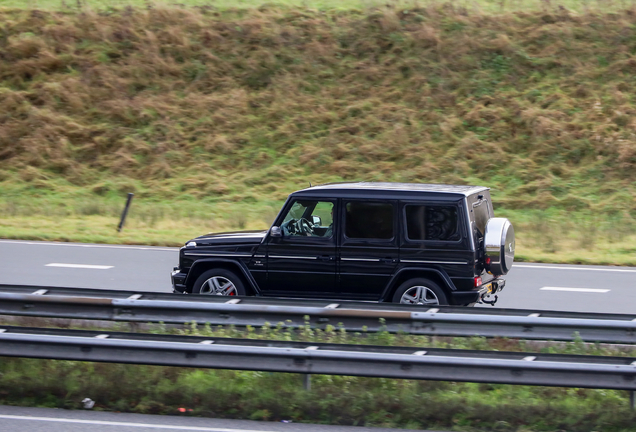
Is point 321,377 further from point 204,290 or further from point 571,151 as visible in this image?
point 571,151

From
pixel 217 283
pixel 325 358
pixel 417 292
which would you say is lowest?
pixel 325 358

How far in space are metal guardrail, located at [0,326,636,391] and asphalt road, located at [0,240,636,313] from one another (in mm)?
5292

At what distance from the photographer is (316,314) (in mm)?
7492

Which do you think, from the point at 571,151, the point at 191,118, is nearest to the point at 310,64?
the point at 191,118

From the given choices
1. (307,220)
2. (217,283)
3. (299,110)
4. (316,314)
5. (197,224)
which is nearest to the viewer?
(316,314)

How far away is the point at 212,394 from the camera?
6812 millimetres

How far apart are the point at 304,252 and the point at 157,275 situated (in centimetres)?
469

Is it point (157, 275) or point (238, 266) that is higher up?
point (238, 266)

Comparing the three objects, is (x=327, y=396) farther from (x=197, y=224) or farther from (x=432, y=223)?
(x=197, y=224)

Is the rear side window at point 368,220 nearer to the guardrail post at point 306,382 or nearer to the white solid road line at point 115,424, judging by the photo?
the guardrail post at point 306,382

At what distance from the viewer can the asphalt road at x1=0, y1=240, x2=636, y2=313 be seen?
11859 millimetres

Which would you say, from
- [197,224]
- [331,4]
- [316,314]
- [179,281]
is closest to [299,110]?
[331,4]

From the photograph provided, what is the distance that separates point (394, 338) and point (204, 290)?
11.0 feet

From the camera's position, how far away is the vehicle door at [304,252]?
9.55 metres
